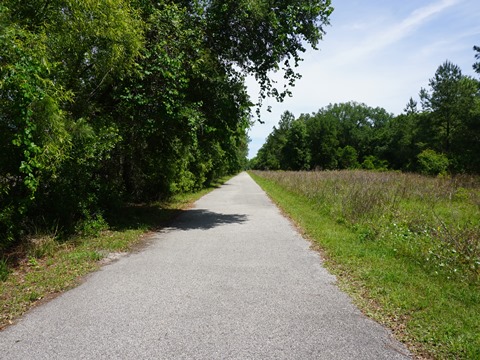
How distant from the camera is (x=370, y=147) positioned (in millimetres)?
82375

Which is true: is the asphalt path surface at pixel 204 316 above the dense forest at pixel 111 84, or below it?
below

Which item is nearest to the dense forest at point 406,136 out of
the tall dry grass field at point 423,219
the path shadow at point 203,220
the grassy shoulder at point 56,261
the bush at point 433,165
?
the bush at point 433,165

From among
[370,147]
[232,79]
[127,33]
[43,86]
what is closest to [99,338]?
[43,86]

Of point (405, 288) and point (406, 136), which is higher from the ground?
point (406, 136)

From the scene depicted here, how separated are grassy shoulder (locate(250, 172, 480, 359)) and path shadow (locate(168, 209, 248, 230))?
3632 mm

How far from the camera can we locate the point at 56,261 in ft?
21.7

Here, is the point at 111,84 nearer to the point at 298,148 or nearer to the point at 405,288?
the point at 405,288

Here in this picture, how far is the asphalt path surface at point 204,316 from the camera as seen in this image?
3.42 metres

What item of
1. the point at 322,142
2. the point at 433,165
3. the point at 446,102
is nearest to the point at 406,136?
the point at 446,102

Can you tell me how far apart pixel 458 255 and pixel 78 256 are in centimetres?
727

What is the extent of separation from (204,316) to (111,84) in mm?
7787

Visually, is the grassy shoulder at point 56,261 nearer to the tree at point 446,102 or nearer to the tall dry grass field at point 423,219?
the tall dry grass field at point 423,219

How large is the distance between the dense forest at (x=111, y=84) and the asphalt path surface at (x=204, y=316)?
2571mm

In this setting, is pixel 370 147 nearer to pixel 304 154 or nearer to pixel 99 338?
pixel 304 154
